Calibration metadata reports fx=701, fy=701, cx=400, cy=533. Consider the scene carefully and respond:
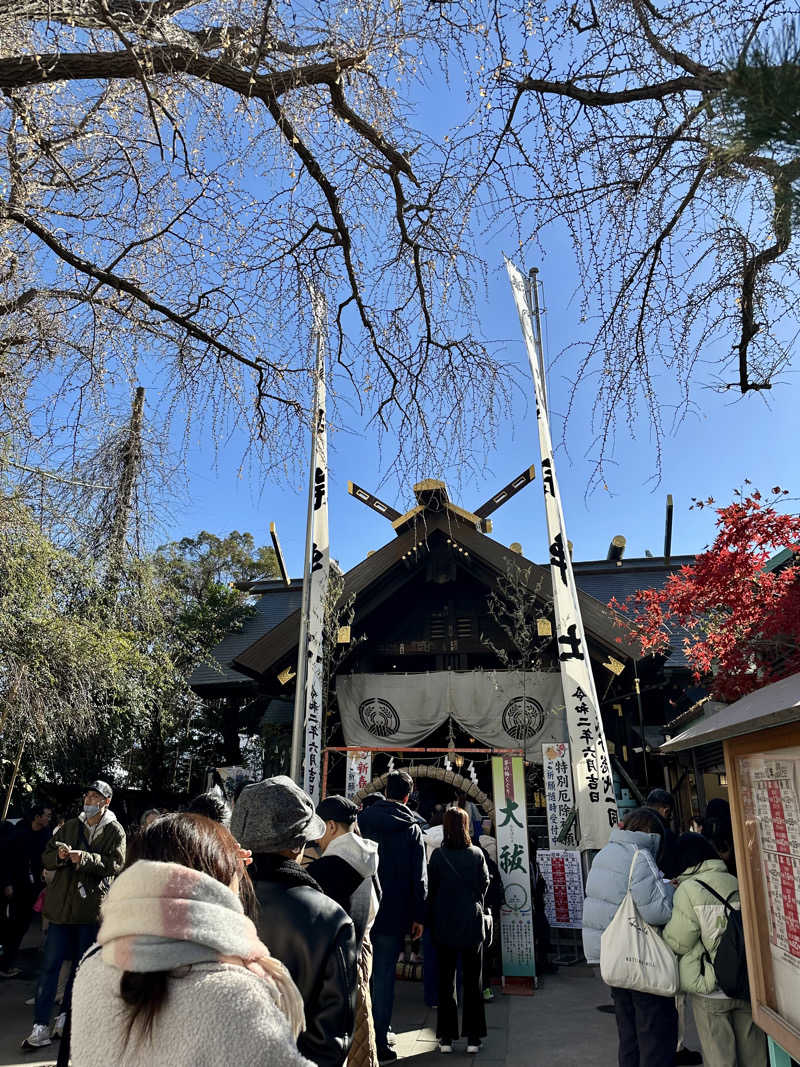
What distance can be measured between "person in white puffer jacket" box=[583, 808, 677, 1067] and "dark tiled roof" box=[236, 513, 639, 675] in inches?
242

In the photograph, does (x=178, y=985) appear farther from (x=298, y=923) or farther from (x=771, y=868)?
(x=771, y=868)

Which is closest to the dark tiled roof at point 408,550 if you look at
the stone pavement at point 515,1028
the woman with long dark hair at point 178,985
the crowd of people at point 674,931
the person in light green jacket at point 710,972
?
the stone pavement at point 515,1028

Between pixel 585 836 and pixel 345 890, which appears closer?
pixel 345 890

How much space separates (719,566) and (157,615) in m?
5.64

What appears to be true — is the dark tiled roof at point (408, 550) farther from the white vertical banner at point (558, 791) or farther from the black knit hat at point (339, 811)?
the black knit hat at point (339, 811)

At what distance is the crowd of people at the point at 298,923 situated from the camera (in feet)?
3.83

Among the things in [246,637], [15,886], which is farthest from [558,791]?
[246,637]

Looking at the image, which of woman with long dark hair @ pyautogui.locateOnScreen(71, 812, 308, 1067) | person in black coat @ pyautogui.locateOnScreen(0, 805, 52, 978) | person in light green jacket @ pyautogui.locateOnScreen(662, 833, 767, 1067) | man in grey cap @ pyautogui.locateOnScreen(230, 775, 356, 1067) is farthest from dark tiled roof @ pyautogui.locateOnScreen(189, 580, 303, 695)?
woman with long dark hair @ pyautogui.locateOnScreen(71, 812, 308, 1067)

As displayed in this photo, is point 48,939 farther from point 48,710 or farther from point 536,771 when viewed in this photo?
point 536,771

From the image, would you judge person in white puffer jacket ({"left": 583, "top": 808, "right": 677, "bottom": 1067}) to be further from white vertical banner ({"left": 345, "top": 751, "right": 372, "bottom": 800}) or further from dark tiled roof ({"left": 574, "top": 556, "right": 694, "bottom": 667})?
dark tiled roof ({"left": 574, "top": 556, "right": 694, "bottom": 667})

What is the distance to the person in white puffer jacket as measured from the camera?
344 centimetres

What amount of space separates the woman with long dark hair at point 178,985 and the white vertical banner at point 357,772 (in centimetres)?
798

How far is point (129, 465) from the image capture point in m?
4.05

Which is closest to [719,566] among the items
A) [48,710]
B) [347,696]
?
[347,696]
